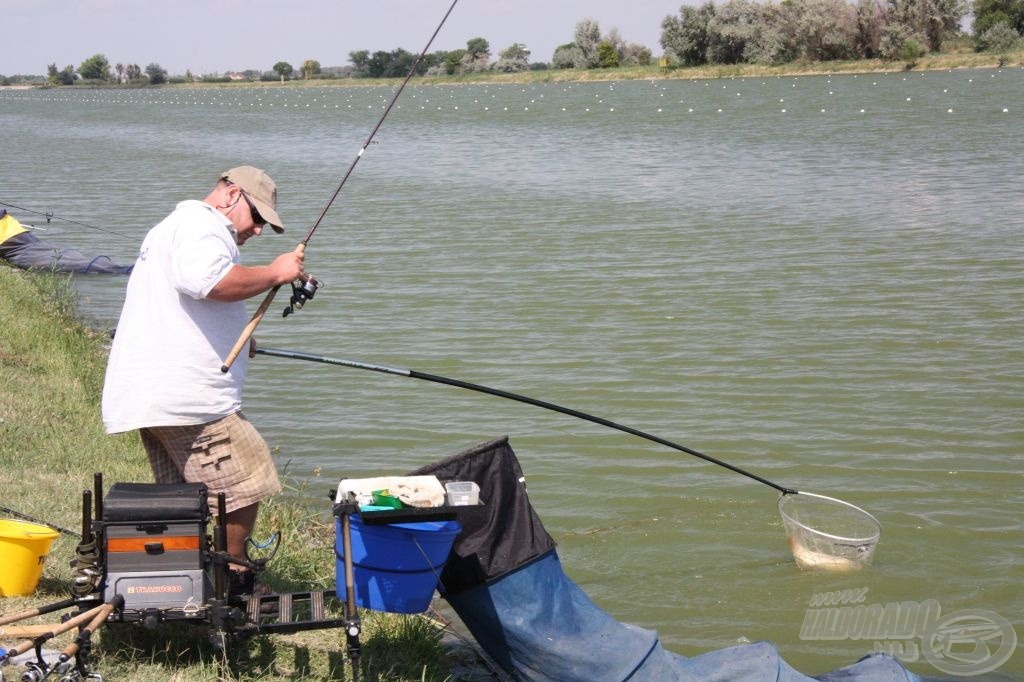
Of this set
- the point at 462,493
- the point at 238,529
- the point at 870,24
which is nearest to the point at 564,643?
the point at 462,493

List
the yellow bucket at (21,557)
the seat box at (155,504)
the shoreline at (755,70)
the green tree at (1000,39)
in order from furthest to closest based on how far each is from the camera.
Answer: the green tree at (1000,39)
the shoreline at (755,70)
the yellow bucket at (21,557)
the seat box at (155,504)

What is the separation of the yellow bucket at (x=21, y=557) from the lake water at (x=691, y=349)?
106 inches

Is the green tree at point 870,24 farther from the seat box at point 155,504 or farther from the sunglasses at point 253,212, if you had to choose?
the seat box at point 155,504

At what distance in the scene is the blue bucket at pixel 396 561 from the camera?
3.88 m

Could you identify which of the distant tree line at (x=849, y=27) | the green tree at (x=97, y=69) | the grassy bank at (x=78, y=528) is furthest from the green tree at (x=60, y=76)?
the grassy bank at (x=78, y=528)

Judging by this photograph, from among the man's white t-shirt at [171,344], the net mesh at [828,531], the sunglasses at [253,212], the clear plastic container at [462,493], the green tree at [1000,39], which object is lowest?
the net mesh at [828,531]

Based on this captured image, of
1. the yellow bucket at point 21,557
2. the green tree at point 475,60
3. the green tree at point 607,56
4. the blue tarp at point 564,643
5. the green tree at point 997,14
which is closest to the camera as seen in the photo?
the yellow bucket at point 21,557

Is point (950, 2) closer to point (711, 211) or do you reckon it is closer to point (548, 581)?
point (711, 211)

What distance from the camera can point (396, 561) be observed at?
3924 mm

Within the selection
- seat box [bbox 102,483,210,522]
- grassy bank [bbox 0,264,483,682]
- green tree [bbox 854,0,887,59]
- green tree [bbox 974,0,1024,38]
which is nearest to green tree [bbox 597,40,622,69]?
green tree [bbox 854,0,887,59]

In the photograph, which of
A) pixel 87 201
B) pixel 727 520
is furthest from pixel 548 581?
pixel 87 201

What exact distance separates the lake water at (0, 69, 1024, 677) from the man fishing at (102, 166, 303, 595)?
246cm

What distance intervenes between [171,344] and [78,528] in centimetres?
155

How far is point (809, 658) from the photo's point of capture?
18.1ft
